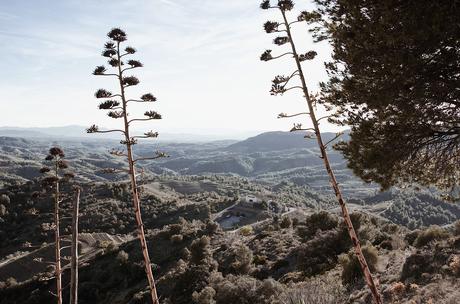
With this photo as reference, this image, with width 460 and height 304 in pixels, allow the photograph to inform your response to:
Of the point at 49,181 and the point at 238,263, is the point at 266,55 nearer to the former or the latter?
the point at 49,181

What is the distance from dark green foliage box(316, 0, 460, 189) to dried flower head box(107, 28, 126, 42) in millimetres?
6248

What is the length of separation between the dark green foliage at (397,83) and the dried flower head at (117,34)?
6.25 meters

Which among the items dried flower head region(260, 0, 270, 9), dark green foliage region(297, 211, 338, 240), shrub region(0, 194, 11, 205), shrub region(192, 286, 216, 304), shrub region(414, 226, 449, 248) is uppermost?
dried flower head region(260, 0, 270, 9)

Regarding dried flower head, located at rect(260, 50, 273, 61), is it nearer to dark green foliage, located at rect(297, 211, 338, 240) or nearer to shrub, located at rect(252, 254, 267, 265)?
shrub, located at rect(252, 254, 267, 265)

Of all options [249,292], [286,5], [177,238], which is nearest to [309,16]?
[286,5]

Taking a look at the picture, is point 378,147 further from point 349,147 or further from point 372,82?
point 372,82

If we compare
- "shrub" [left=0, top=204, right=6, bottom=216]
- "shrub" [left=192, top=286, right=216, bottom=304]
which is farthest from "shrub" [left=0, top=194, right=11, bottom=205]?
"shrub" [left=192, top=286, right=216, bottom=304]

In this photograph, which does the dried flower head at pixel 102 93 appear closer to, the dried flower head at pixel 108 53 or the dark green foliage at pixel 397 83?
the dried flower head at pixel 108 53

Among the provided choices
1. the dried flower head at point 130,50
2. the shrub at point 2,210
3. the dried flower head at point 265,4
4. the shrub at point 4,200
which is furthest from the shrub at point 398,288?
the shrub at point 4,200

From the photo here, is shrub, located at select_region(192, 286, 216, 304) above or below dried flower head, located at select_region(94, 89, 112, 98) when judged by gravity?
below

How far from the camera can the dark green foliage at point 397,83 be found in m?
10.1

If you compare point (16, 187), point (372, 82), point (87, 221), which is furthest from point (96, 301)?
point (16, 187)

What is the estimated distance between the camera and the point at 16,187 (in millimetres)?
98750

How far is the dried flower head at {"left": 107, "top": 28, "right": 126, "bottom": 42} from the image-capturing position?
488 inches
